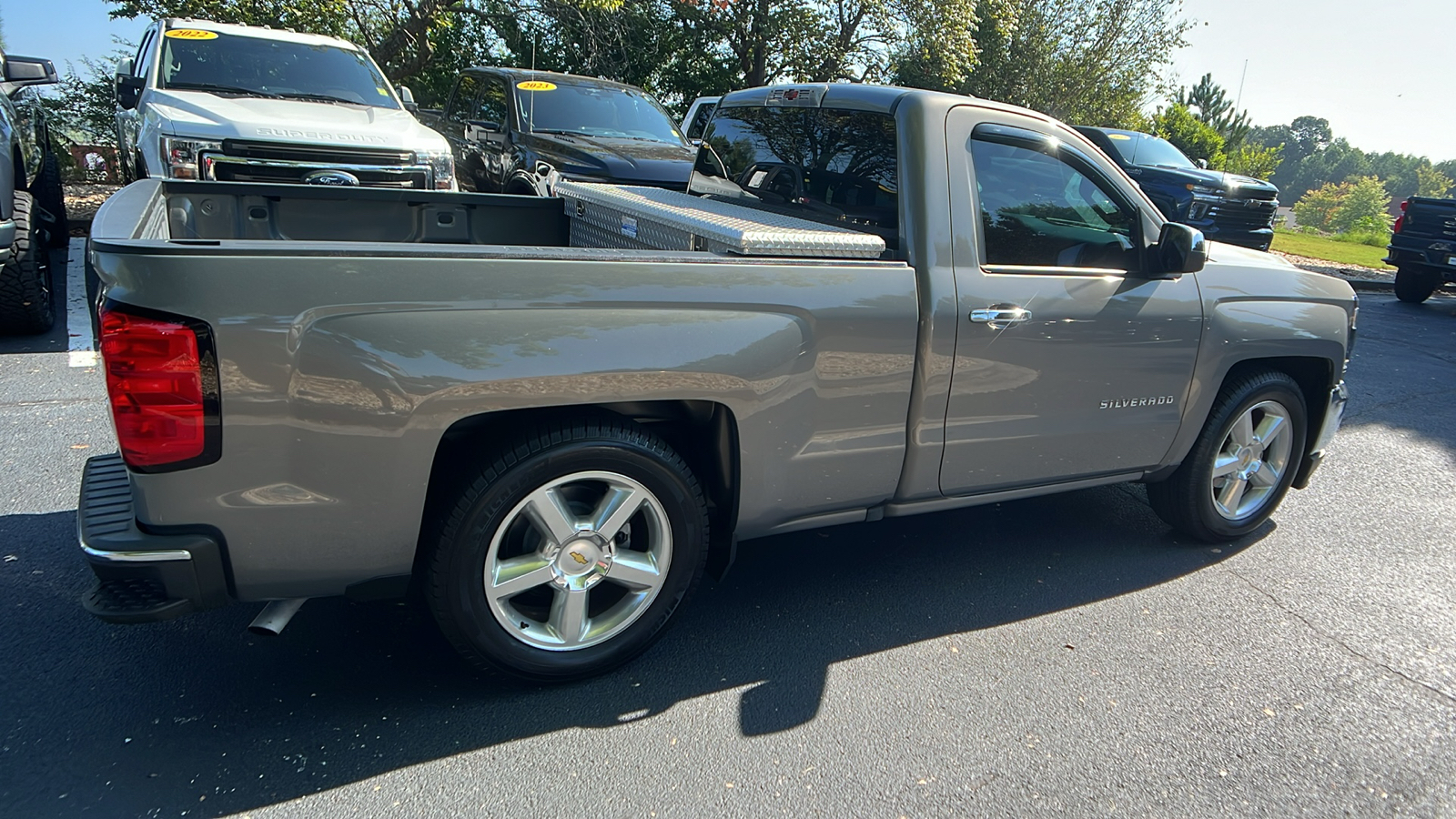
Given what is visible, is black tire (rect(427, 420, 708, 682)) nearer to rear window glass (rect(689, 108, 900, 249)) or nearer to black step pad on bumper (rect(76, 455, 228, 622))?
black step pad on bumper (rect(76, 455, 228, 622))

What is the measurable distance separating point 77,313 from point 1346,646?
7762 mm

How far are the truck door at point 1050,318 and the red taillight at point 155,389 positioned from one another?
2.16 metres

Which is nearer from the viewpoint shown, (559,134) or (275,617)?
(275,617)

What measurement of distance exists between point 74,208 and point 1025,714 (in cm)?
1144

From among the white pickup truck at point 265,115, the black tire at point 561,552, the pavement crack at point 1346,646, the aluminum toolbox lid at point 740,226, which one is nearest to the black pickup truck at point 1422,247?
the pavement crack at point 1346,646

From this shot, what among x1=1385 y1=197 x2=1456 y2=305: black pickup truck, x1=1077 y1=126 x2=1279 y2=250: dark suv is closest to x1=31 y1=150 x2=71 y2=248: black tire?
x1=1077 y1=126 x2=1279 y2=250: dark suv

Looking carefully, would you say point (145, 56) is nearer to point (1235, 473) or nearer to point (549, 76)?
point (549, 76)

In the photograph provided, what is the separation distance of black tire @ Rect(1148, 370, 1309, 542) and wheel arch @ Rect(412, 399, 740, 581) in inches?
84.4

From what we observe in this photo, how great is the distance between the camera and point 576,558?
8.92ft

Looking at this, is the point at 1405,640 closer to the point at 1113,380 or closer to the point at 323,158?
the point at 1113,380

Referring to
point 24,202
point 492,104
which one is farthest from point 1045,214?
point 492,104

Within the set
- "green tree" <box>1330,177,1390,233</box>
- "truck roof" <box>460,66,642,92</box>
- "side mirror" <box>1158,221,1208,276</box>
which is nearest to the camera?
"side mirror" <box>1158,221,1208,276</box>

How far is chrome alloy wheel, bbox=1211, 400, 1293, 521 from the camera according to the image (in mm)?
4035

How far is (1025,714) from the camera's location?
2.84 meters
